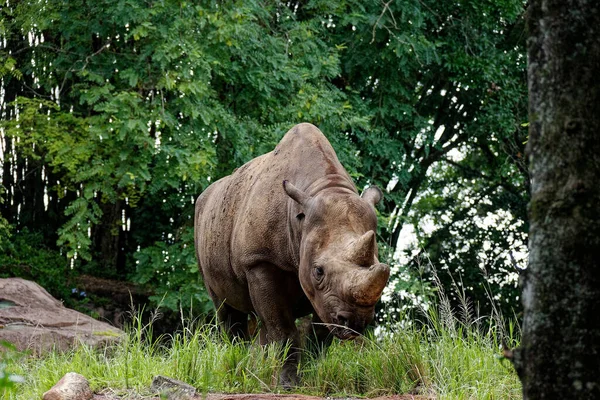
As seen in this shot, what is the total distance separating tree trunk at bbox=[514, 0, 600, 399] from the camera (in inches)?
122

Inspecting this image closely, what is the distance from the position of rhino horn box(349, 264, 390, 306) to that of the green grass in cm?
47

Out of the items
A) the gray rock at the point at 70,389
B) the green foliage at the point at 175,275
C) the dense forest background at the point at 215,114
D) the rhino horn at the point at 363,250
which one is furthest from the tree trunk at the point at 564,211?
the green foliage at the point at 175,275

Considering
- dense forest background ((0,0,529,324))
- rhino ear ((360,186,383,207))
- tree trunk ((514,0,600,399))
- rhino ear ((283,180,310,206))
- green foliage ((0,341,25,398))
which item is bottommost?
green foliage ((0,341,25,398))

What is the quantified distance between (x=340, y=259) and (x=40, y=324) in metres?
4.35

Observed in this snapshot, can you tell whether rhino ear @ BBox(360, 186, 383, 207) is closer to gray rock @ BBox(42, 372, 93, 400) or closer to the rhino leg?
the rhino leg

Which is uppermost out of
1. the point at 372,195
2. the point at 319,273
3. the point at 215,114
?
the point at 215,114

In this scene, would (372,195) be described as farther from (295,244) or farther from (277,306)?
(277,306)

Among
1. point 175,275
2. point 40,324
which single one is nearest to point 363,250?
point 40,324

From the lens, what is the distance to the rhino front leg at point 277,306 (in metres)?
7.02

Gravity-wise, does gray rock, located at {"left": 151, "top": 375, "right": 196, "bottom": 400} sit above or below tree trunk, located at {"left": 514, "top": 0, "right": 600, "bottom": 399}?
below

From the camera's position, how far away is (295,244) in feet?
23.0

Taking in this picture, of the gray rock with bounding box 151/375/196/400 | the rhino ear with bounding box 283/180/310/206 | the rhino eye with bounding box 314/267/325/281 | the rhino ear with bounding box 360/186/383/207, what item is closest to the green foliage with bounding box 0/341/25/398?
the gray rock with bounding box 151/375/196/400

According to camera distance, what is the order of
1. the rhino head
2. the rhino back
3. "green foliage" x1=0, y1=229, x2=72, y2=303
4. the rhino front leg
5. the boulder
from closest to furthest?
the rhino head < the rhino front leg < the rhino back < the boulder < "green foliage" x1=0, y1=229, x2=72, y2=303

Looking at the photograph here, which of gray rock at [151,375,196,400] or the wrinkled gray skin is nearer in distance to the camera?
gray rock at [151,375,196,400]
